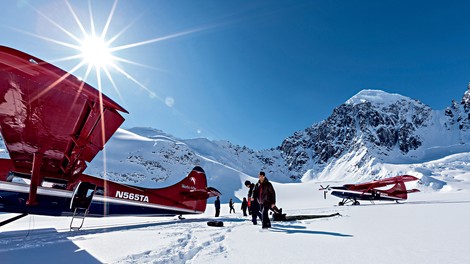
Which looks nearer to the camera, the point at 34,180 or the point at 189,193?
the point at 34,180

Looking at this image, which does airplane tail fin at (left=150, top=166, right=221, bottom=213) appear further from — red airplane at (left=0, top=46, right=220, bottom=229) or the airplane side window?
the airplane side window

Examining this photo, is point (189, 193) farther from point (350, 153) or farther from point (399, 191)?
point (350, 153)

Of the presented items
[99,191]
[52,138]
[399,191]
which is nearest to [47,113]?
[52,138]

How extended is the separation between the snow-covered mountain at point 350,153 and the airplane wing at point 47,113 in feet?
216

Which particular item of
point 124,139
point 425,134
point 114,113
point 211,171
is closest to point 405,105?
point 425,134

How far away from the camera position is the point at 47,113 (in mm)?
5223

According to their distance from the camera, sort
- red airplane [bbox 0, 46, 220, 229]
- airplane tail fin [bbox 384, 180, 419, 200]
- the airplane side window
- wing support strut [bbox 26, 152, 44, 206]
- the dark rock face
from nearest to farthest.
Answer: red airplane [bbox 0, 46, 220, 229], wing support strut [bbox 26, 152, 44, 206], the airplane side window, airplane tail fin [bbox 384, 180, 419, 200], the dark rock face

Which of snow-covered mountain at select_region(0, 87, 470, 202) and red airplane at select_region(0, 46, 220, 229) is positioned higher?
snow-covered mountain at select_region(0, 87, 470, 202)

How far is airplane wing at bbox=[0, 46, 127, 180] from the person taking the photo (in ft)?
13.1

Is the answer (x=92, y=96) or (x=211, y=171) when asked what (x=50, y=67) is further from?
(x=211, y=171)

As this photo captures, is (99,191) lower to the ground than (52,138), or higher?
lower

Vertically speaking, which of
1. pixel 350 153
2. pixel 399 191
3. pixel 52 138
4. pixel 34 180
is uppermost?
pixel 350 153

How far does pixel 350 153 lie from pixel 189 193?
18496 cm

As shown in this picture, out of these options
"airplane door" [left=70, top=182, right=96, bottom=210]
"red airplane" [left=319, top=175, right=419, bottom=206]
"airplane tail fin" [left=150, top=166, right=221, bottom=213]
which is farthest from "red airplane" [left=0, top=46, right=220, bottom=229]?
"red airplane" [left=319, top=175, right=419, bottom=206]
